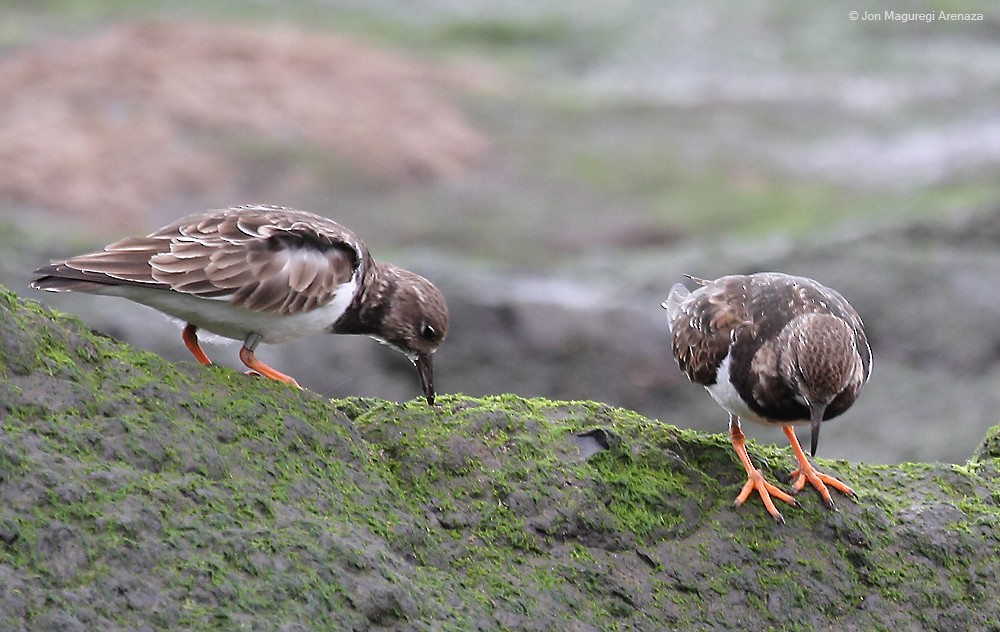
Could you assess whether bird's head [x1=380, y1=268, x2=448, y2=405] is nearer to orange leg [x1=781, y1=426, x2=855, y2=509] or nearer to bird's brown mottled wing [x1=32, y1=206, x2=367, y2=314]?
bird's brown mottled wing [x1=32, y1=206, x2=367, y2=314]

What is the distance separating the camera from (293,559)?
18.3 ft

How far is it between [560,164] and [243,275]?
70.9 ft

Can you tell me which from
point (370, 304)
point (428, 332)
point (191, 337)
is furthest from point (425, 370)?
point (191, 337)

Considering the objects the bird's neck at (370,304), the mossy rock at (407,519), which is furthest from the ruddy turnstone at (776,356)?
the bird's neck at (370,304)

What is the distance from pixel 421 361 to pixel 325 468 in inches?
94.7

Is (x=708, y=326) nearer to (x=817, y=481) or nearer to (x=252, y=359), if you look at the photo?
(x=817, y=481)

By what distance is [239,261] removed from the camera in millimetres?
7125

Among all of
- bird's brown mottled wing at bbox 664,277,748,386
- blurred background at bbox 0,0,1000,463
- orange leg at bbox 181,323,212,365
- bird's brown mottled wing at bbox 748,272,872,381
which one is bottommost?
blurred background at bbox 0,0,1000,463

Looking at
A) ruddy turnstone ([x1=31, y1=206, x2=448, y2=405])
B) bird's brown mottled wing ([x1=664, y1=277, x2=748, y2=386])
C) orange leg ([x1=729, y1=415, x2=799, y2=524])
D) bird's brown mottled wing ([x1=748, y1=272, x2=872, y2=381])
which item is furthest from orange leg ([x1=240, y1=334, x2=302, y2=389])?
bird's brown mottled wing ([x1=748, y1=272, x2=872, y2=381])

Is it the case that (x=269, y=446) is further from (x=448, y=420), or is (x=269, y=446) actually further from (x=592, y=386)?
(x=592, y=386)

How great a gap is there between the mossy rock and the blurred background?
7.25 m

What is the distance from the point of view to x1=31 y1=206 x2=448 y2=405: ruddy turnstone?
6832 mm

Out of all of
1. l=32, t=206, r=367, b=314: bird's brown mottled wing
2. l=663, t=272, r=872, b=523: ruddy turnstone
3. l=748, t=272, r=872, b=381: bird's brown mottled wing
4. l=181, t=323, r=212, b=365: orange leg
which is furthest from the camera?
l=181, t=323, r=212, b=365: orange leg

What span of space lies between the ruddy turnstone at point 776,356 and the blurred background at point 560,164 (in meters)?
6.76
